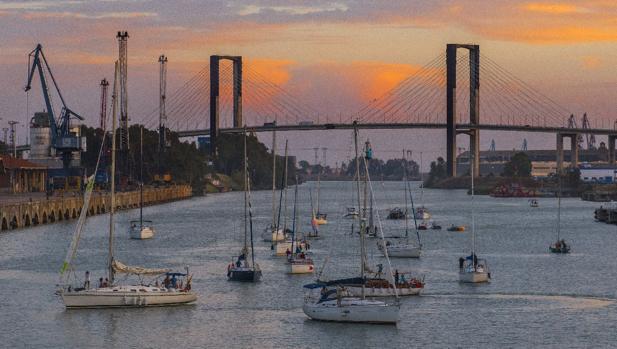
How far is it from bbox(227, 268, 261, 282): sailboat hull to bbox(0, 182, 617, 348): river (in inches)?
24.4

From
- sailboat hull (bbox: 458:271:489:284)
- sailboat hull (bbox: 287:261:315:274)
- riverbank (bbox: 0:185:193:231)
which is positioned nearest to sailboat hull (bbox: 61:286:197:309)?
sailboat hull (bbox: 287:261:315:274)

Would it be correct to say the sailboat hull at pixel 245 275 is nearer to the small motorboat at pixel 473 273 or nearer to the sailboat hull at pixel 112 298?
the small motorboat at pixel 473 273

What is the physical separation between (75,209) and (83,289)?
70.6 m

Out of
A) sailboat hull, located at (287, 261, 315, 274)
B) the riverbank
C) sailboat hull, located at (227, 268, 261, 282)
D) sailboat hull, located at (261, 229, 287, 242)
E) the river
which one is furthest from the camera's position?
the riverbank

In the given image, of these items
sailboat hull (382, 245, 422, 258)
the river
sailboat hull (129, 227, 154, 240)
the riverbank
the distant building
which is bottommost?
the river

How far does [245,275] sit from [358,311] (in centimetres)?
1509

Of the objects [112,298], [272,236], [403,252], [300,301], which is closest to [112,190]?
[112,298]

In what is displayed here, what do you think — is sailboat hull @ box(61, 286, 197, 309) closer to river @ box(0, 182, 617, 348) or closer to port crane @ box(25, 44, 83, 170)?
river @ box(0, 182, 617, 348)

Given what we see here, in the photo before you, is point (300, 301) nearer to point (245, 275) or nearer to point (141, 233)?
point (245, 275)

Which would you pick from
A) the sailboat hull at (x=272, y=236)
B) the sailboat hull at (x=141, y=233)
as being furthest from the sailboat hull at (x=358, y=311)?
the sailboat hull at (x=141, y=233)

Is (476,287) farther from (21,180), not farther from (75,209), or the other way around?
(21,180)

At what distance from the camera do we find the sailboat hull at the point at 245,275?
208 ft

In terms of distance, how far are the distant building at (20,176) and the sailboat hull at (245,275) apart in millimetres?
84373

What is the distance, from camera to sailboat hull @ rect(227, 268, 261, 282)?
63.4 meters
